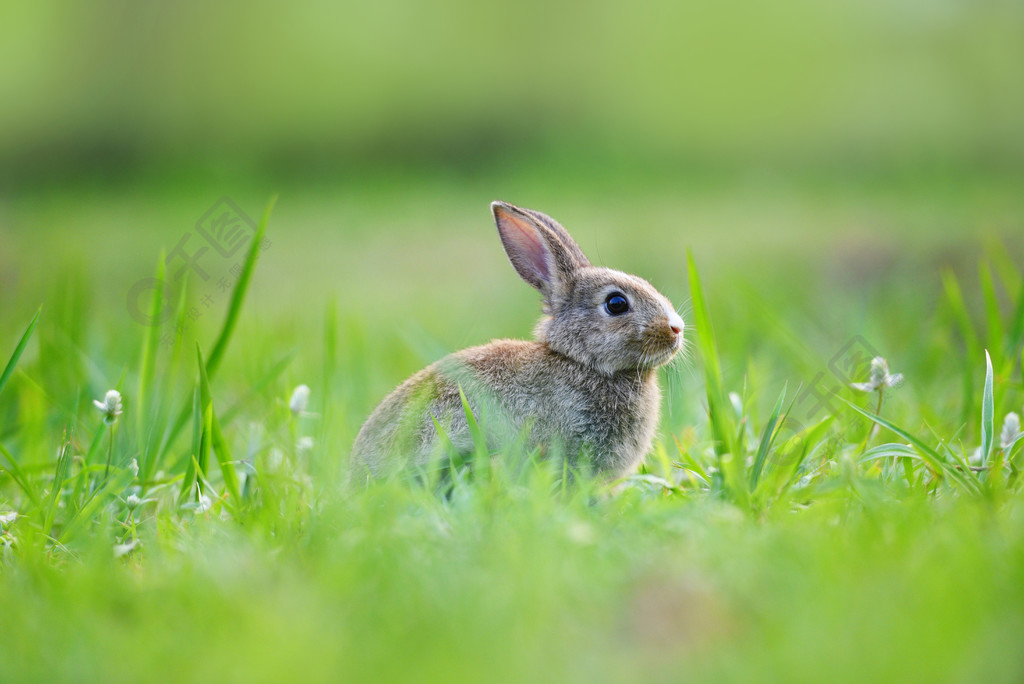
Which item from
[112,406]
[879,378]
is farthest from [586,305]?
[112,406]

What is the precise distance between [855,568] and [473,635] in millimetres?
1037

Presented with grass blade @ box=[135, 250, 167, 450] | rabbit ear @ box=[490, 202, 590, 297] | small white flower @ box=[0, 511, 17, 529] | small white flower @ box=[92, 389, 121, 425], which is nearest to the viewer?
small white flower @ box=[0, 511, 17, 529]

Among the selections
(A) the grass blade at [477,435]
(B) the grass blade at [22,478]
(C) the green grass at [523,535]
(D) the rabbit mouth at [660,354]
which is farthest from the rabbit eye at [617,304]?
(B) the grass blade at [22,478]

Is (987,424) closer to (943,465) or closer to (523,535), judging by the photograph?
(943,465)

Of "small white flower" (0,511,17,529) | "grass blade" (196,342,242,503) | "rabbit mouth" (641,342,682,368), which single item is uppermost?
"rabbit mouth" (641,342,682,368)

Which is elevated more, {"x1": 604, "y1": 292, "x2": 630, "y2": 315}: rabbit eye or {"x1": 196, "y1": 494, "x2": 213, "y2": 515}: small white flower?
{"x1": 604, "y1": 292, "x2": 630, "y2": 315}: rabbit eye

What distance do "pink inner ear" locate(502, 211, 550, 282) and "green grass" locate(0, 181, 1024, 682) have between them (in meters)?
0.84

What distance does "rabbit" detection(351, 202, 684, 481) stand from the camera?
3.77 m

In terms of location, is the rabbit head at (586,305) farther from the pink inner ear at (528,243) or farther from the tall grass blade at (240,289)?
the tall grass blade at (240,289)

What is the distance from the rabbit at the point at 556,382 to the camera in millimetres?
3766

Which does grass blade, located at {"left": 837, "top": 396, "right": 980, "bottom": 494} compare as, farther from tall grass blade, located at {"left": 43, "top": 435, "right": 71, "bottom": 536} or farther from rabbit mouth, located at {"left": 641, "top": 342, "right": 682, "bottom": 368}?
tall grass blade, located at {"left": 43, "top": 435, "right": 71, "bottom": 536}

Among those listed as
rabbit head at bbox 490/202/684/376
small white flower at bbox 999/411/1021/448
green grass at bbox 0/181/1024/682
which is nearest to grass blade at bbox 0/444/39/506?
green grass at bbox 0/181/1024/682

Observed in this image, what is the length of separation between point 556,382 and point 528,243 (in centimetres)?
89

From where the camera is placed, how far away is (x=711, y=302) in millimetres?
6512
